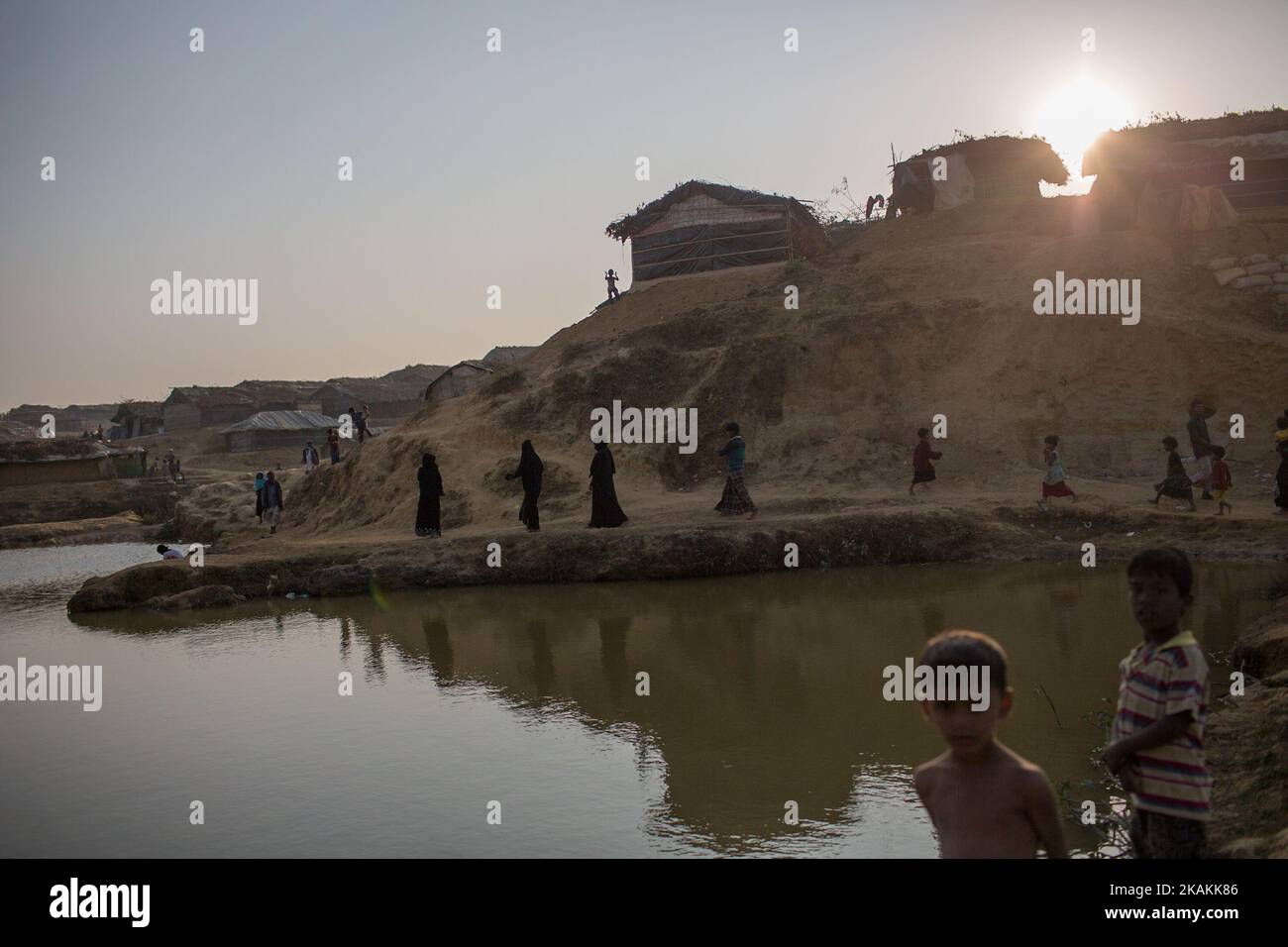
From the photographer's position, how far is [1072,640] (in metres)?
9.34

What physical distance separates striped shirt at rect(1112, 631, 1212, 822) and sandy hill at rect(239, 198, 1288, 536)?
14.2 metres

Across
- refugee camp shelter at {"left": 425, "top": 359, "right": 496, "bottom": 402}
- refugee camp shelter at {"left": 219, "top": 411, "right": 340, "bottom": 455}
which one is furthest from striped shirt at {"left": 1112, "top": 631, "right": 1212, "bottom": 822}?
refugee camp shelter at {"left": 219, "top": 411, "right": 340, "bottom": 455}

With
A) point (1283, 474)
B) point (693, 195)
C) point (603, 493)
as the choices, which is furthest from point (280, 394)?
point (1283, 474)

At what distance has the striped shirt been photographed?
10.8 ft

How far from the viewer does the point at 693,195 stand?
3173cm

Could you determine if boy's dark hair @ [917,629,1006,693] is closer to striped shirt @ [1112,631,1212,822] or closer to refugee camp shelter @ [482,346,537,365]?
striped shirt @ [1112,631,1212,822]

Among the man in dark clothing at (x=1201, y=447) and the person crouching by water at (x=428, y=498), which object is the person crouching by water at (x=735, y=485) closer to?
the person crouching by water at (x=428, y=498)

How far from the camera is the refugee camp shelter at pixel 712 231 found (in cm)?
3108

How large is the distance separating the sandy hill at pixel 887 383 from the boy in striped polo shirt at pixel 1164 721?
1416cm

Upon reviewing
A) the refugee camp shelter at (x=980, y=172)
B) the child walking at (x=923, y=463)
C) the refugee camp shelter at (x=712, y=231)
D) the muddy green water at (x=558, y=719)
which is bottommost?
the muddy green water at (x=558, y=719)

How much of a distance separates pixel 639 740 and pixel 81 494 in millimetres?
35251

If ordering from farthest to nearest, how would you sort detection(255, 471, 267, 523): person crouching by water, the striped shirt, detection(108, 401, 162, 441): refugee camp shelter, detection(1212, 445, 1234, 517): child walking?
1. detection(108, 401, 162, 441): refugee camp shelter
2. detection(255, 471, 267, 523): person crouching by water
3. detection(1212, 445, 1234, 517): child walking
4. the striped shirt

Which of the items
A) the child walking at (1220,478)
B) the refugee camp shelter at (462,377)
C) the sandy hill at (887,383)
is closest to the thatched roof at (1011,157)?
the sandy hill at (887,383)
